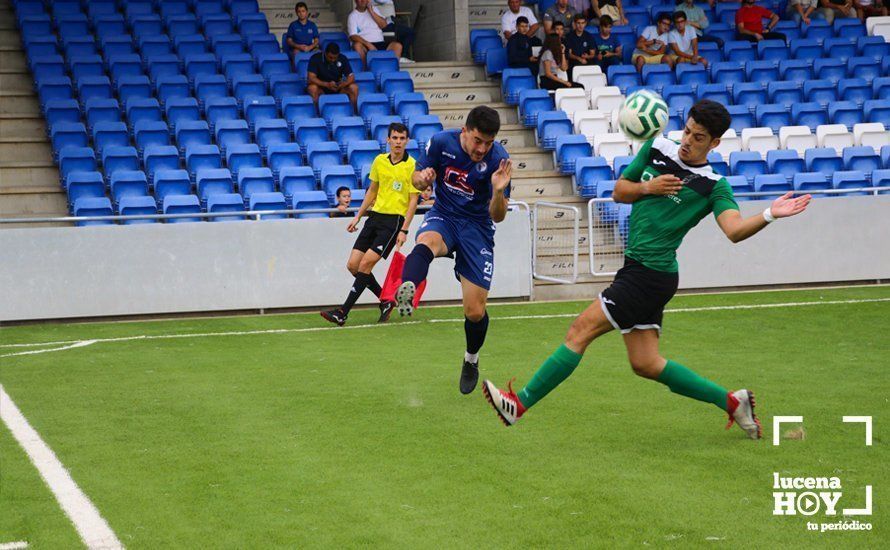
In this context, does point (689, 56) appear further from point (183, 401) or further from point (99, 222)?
point (183, 401)

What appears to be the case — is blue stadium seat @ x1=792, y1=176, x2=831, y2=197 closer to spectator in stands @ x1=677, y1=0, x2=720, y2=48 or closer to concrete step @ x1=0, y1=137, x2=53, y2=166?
spectator in stands @ x1=677, y1=0, x2=720, y2=48

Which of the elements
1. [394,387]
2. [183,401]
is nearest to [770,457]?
[394,387]

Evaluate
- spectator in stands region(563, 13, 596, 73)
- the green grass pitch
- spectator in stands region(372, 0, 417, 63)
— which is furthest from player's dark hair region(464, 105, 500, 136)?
spectator in stands region(372, 0, 417, 63)

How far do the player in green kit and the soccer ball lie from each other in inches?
4.2

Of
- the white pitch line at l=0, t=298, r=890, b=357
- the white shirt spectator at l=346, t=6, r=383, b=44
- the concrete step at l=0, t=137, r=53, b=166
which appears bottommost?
Result: the white pitch line at l=0, t=298, r=890, b=357

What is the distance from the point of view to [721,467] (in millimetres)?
6402

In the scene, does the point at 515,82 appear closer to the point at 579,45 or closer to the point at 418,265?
the point at 579,45

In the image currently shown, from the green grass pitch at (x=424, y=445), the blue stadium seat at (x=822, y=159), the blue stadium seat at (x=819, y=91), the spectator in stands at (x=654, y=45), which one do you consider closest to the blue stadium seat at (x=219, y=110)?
the green grass pitch at (x=424, y=445)

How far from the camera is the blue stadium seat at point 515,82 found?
815 inches

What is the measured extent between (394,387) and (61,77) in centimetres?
1168

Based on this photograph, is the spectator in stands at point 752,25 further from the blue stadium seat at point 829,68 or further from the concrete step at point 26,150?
the concrete step at point 26,150

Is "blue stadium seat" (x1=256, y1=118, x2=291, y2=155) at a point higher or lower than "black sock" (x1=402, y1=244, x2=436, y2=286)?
higher

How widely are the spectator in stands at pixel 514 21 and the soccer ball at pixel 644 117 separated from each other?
14.6 meters

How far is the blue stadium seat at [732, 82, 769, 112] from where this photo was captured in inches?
835
